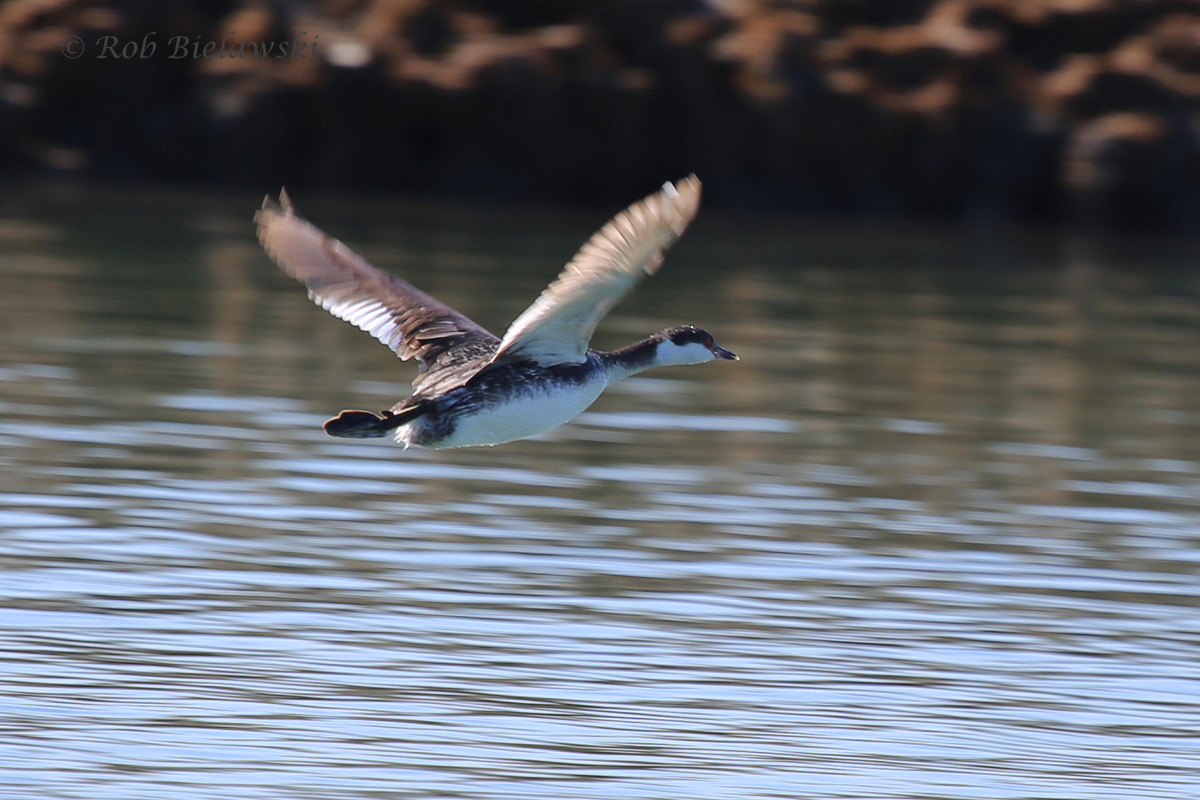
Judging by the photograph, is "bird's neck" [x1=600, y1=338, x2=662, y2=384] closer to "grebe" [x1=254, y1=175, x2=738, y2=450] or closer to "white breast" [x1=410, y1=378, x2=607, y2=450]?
"grebe" [x1=254, y1=175, x2=738, y2=450]

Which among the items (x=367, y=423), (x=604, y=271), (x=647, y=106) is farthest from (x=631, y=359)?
(x=647, y=106)

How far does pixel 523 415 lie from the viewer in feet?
27.2

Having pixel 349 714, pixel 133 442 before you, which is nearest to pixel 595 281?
pixel 349 714

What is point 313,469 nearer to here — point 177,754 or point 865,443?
point 865,443

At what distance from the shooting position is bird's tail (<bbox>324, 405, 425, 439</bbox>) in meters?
8.12

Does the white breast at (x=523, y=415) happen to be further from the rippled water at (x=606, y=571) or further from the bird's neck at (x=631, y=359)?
the rippled water at (x=606, y=571)

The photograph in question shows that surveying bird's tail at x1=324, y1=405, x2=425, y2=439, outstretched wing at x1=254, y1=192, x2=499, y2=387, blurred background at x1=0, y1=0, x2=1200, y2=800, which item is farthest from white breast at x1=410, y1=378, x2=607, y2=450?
outstretched wing at x1=254, y1=192, x2=499, y2=387

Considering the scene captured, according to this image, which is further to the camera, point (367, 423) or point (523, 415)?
point (523, 415)

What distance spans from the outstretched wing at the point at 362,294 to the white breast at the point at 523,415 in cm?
100

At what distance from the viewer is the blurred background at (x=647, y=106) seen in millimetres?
32406

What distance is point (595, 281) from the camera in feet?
24.1

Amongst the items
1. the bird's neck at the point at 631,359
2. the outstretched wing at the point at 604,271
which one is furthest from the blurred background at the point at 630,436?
the outstretched wing at the point at 604,271

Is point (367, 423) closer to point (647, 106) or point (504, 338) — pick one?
point (504, 338)

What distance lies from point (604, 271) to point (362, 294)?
2.63 meters
